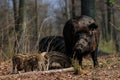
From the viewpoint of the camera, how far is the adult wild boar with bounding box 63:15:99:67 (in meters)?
11.2

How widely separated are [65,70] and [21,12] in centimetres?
891

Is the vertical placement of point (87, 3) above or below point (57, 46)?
above

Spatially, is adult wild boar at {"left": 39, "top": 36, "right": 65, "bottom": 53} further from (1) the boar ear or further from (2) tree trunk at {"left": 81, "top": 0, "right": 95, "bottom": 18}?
(1) the boar ear

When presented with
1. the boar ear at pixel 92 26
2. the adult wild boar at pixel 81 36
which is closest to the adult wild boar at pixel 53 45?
the adult wild boar at pixel 81 36

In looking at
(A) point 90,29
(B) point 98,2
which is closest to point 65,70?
(A) point 90,29

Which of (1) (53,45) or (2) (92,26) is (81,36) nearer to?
(2) (92,26)

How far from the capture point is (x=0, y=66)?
1321 centimetres

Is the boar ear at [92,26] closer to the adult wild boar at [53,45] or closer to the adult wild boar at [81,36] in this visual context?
the adult wild boar at [81,36]

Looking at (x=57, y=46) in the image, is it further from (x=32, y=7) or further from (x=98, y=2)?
(x=98, y=2)

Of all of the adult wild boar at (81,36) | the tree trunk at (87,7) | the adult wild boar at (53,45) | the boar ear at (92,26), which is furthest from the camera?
the tree trunk at (87,7)

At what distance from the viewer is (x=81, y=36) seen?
11250mm

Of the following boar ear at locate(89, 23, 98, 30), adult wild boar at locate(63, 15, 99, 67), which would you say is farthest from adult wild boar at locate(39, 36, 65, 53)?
boar ear at locate(89, 23, 98, 30)

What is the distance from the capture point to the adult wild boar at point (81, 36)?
11180mm

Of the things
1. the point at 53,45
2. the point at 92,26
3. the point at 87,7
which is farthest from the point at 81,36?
the point at 87,7
